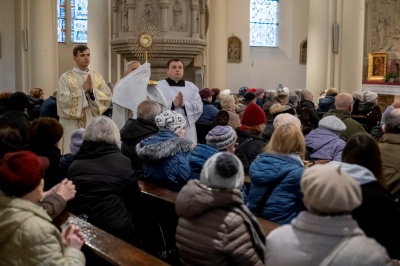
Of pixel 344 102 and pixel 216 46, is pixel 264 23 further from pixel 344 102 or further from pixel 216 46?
pixel 344 102

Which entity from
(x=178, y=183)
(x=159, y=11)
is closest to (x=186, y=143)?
(x=178, y=183)

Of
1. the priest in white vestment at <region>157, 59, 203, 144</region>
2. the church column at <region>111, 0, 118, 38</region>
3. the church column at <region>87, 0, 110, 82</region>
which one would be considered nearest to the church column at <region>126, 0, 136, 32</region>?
the church column at <region>111, 0, 118, 38</region>

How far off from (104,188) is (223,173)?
1.73 m

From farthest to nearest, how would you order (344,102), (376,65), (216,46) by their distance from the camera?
1. (376,65)
2. (216,46)
3. (344,102)

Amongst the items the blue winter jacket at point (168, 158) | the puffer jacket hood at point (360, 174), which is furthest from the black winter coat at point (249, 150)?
the puffer jacket hood at point (360, 174)

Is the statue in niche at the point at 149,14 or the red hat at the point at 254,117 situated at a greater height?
the statue in niche at the point at 149,14

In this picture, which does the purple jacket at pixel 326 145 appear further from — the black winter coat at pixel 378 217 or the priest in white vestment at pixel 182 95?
the black winter coat at pixel 378 217

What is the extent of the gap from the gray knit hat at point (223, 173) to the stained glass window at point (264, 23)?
19505 millimetres

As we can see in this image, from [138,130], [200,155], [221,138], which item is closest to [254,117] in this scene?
[138,130]

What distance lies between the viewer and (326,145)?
6973 millimetres

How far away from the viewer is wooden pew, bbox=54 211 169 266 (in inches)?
140

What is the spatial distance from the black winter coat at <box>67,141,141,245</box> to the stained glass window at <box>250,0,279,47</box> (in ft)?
59.1

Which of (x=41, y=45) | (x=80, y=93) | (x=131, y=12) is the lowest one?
(x=80, y=93)

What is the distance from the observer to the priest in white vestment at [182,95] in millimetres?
8734
